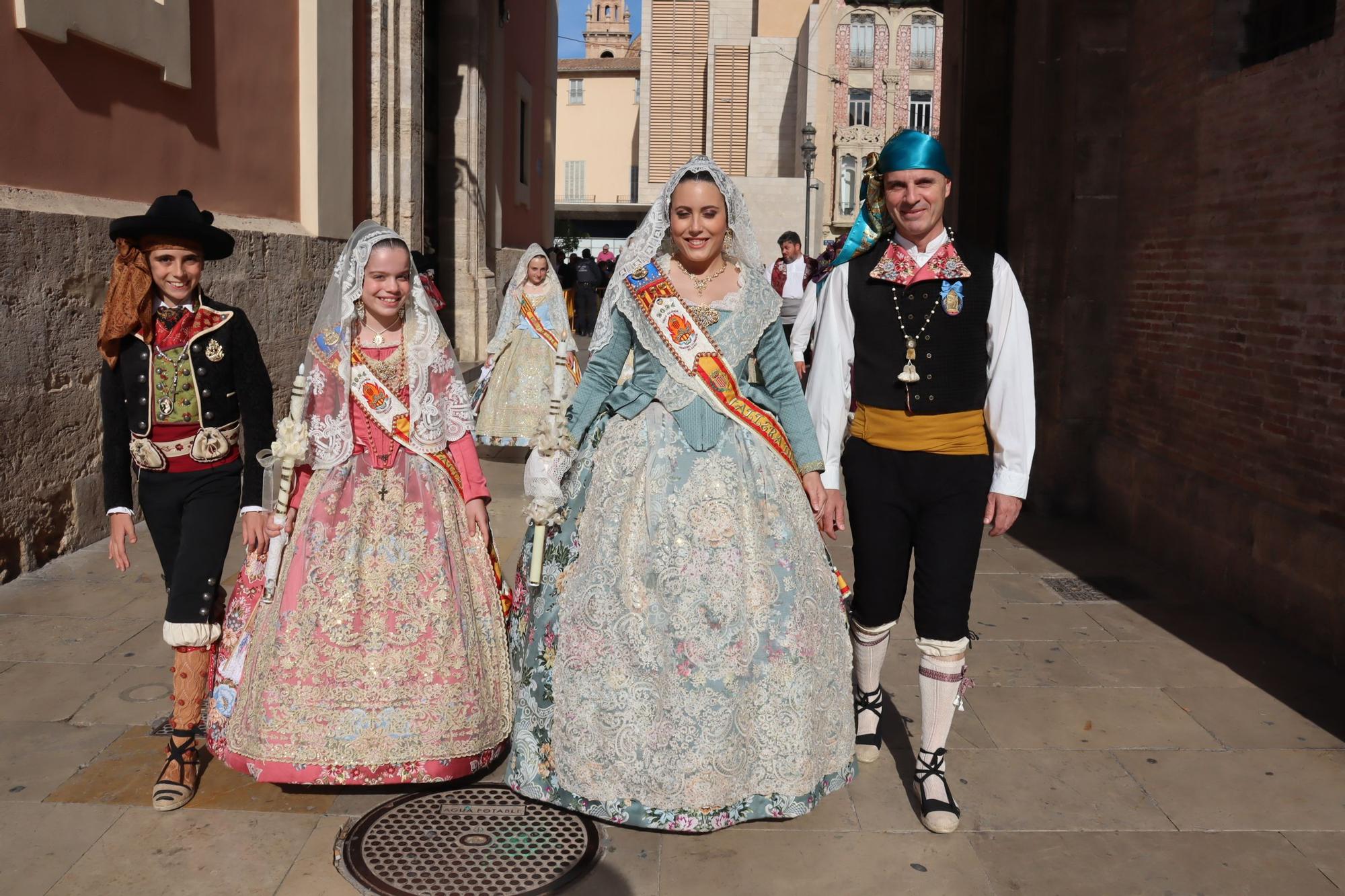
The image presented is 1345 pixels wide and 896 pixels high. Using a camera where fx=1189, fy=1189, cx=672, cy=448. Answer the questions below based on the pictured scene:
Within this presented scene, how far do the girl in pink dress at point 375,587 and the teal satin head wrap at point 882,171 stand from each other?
146cm

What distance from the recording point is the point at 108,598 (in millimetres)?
6121

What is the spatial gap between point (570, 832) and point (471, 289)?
44.2ft

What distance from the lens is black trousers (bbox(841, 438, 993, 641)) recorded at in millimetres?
3873

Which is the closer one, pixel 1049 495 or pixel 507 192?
pixel 1049 495

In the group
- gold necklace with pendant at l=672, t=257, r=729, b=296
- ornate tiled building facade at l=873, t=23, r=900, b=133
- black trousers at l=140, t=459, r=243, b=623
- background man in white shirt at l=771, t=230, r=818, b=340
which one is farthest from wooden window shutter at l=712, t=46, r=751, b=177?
black trousers at l=140, t=459, r=243, b=623

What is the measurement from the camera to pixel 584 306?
81.1ft

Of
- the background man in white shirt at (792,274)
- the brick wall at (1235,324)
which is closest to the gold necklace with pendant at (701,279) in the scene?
the brick wall at (1235,324)

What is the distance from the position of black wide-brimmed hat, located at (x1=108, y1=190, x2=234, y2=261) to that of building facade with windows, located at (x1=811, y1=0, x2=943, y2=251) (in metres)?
43.0

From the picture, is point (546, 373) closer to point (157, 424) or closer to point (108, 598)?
point (108, 598)

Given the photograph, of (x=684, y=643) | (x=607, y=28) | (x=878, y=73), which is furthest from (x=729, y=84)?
(x=607, y=28)

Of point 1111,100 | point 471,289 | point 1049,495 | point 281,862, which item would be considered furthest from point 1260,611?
point 471,289

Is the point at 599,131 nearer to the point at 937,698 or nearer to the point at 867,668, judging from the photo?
the point at 867,668

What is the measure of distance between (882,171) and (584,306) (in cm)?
2105

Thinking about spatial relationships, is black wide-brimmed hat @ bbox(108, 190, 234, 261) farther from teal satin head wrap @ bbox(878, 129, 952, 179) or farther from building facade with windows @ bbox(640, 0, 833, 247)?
building facade with windows @ bbox(640, 0, 833, 247)
